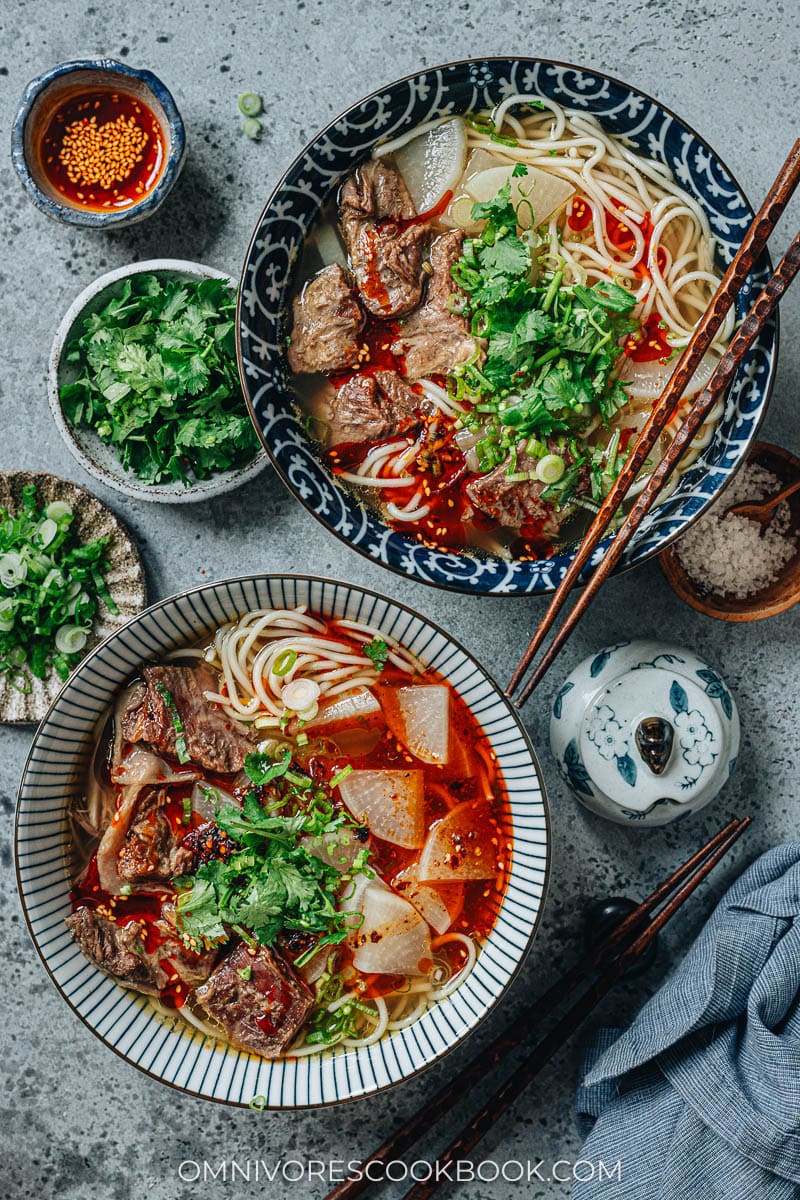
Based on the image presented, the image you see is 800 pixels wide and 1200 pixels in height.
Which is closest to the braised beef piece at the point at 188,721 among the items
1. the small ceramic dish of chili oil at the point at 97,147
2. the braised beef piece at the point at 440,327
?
the braised beef piece at the point at 440,327

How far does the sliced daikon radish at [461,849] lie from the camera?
2826 mm

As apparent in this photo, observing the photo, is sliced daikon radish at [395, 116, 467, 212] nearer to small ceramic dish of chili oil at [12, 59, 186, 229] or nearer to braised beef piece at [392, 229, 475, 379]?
braised beef piece at [392, 229, 475, 379]

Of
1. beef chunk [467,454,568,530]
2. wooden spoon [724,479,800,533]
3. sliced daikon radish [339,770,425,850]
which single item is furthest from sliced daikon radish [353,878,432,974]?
wooden spoon [724,479,800,533]

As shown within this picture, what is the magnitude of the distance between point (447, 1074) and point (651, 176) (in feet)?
9.38

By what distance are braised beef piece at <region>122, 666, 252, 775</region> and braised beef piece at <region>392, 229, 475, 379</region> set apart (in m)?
1.13

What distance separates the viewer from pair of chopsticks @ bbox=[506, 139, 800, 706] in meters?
2.52

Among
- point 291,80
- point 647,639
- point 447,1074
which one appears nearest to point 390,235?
point 291,80

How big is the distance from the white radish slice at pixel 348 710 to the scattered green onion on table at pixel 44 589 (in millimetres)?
803

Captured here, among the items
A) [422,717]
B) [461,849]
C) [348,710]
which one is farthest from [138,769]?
[461,849]

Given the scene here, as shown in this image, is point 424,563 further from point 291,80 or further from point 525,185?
point 291,80

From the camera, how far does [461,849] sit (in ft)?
9.29

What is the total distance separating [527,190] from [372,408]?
0.76 metres

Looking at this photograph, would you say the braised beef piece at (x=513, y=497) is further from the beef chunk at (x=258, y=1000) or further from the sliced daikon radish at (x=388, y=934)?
the beef chunk at (x=258, y=1000)

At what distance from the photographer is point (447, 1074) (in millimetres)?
3170
